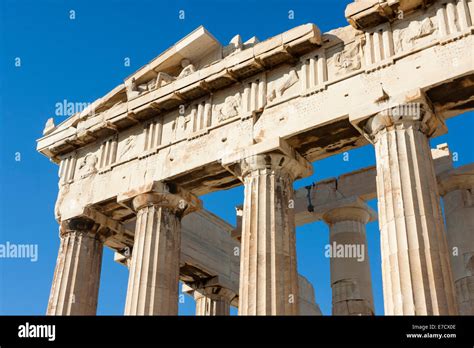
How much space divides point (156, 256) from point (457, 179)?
36.8 ft

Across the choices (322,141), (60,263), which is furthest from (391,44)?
(60,263)

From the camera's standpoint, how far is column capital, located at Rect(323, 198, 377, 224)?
2655 cm

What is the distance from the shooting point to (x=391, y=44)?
65.9 feet

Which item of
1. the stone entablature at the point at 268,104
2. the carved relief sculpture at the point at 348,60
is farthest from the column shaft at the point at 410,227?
the carved relief sculpture at the point at 348,60

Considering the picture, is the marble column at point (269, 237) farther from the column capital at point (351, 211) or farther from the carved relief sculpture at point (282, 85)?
the column capital at point (351, 211)

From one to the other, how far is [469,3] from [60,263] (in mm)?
16720

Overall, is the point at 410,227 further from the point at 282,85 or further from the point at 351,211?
the point at 351,211

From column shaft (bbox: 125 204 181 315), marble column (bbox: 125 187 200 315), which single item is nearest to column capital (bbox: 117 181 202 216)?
marble column (bbox: 125 187 200 315)

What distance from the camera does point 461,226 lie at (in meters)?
23.9

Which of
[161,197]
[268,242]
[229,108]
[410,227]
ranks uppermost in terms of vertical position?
[229,108]

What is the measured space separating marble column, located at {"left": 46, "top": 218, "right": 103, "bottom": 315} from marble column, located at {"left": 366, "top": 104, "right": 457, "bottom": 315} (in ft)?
39.1

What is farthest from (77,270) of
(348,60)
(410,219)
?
(410,219)

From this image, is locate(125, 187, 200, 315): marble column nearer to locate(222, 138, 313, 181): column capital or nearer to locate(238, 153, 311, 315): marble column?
locate(222, 138, 313, 181): column capital

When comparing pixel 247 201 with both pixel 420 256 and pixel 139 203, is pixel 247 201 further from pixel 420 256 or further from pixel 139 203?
pixel 420 256
